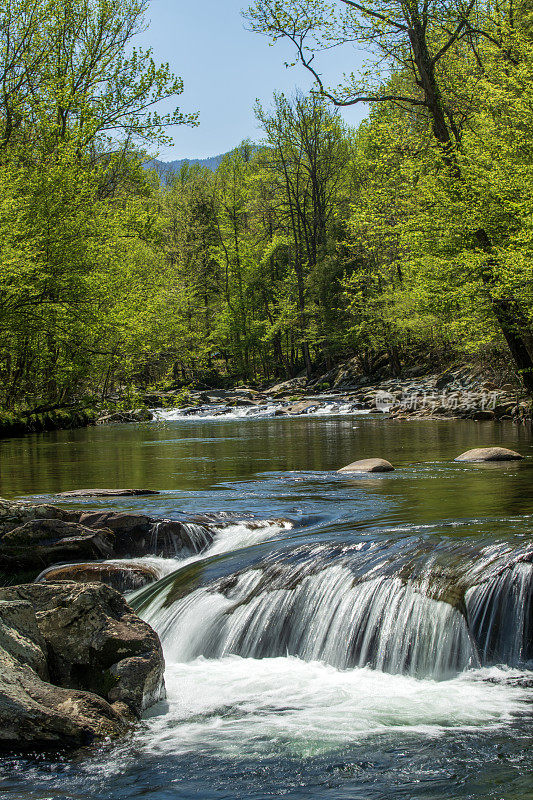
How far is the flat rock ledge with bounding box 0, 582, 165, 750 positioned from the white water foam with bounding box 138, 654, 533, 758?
12.7 inches

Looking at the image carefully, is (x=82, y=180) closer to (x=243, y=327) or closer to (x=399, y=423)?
(x=399, y=423)

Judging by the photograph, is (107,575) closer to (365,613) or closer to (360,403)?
(365,613)

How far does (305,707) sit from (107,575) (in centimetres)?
357

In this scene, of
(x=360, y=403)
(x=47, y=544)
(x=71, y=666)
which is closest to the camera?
(x=71, y=666)

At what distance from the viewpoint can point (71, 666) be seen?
578 centimetres

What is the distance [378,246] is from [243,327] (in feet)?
60.4

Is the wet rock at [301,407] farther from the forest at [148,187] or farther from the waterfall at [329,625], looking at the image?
the waterfall at [329,625]

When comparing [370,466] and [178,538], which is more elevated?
[370,466]

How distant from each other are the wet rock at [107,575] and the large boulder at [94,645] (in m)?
2.23

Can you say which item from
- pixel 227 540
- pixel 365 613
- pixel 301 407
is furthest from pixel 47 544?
pixel 301 407

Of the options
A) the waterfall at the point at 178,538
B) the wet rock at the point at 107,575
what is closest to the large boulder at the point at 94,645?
the wet rock at the point at 107,575

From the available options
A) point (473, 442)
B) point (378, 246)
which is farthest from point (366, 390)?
point (473, 442)

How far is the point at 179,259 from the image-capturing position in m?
62.0

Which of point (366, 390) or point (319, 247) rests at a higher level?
point (319, 247)
